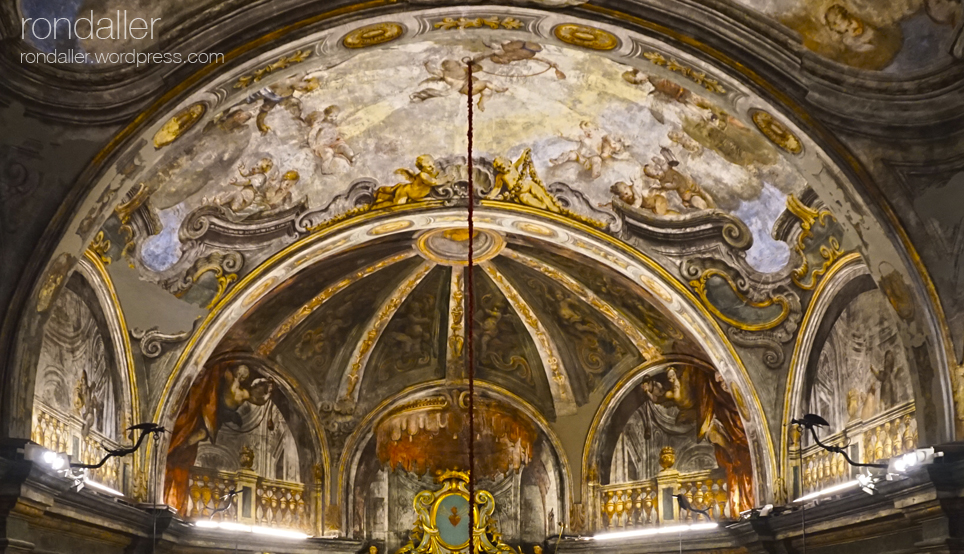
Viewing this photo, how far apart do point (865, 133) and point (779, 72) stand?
1089mm

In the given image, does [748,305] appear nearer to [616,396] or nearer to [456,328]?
[616,396]

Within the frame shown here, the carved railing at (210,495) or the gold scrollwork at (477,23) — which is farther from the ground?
the gold scrollwork at (477,23)

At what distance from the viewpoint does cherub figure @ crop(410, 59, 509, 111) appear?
13.2 metres

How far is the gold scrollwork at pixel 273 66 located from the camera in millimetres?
12047

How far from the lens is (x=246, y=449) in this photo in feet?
56.6

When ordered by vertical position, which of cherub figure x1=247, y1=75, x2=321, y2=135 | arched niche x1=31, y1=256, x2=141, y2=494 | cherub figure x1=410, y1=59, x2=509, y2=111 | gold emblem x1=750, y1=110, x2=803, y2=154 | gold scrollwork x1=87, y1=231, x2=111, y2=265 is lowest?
arched niche x1=31, y1=256, x2=141, y2=494

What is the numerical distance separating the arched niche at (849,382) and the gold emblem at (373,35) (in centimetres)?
589

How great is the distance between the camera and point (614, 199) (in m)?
15.2

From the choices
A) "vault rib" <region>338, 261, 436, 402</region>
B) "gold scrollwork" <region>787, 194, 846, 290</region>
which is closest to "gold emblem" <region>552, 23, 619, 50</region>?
"gold scrollwork" <region>787, 194, 846, 290</region>

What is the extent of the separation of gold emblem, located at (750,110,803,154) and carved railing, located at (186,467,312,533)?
29.1 ft

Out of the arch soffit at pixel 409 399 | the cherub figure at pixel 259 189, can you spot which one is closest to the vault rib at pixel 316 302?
the arch soffit at pixel 409 399

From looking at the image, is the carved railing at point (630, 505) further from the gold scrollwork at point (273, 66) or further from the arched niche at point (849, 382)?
the gold scrollwork at point (273, 66)

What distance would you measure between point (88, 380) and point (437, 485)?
21.6 ft

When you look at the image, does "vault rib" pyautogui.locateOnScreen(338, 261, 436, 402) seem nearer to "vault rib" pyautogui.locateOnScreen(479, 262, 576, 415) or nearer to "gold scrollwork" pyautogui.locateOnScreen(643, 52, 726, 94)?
"vault rib" pyautogui.locateOnScreen(479, 262, 576, 415)
